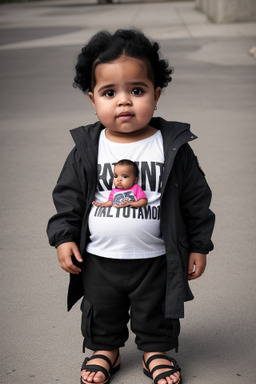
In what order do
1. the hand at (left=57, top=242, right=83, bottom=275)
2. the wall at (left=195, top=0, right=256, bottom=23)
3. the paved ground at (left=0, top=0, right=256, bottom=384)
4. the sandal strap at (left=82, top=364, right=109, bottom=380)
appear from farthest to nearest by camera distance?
the wall at (left=195, top=0, right=256, bottom=23) → the paved ground at (left=0, top=0, right=256, bottom=384) → the sandal strap at (left=82, top=364, right=109, bottom=380) → the hand at (left=57, top=242, right=83, bottom=275)

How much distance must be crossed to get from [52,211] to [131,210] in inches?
86.1

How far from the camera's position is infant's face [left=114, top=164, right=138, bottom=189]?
236cm

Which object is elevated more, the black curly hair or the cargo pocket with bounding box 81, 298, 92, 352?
the black curly hair

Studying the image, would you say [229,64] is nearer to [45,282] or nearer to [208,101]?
[208,101]

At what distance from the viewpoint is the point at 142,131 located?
8.11 ft

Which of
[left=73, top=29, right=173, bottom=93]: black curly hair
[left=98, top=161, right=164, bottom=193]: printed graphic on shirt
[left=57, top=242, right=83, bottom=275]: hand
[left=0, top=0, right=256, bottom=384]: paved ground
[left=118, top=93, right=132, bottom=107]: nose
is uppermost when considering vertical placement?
[left=73, top=29, right=173, bottom=93]: black curly hair

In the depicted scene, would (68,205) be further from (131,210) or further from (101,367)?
(101,367)

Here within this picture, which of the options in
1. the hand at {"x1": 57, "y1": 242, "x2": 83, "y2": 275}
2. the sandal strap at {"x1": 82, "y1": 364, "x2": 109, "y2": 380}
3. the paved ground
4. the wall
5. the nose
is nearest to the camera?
the nose

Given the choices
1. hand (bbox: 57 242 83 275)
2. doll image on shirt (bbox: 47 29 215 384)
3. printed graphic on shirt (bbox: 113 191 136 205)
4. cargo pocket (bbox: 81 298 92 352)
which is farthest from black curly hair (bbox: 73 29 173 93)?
cargo pocket (bbox: 81 298 92 352)

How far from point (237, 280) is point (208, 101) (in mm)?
4899

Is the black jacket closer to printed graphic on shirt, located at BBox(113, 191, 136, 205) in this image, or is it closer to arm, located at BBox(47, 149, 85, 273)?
arm, located at BBox(47, 149, 85, 273)

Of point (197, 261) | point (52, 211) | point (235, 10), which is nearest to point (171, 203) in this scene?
point (197, 261)

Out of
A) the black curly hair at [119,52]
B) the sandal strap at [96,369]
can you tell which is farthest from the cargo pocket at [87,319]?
the black curly hair at [119,52]

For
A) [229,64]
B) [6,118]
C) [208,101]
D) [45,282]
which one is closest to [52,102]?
[6,118]
